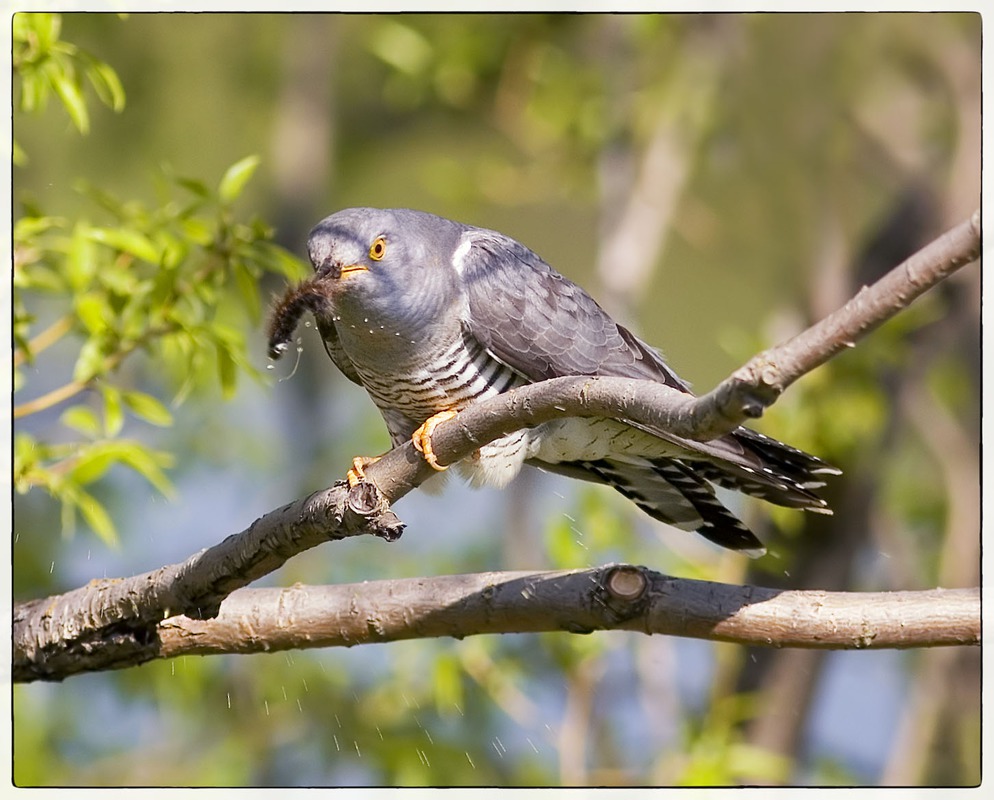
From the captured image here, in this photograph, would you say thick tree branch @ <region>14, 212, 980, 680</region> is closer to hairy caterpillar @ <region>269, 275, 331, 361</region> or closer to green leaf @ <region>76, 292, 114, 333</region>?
hairy caterpillar @ <region>269, 275, 331, 361</region>

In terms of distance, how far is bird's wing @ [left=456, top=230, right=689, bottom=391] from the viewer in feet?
7.34

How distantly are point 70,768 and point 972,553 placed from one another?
2993 mm

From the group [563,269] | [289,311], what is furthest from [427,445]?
[563,269]

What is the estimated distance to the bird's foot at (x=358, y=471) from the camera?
5.99ft

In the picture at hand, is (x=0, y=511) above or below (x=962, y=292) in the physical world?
below

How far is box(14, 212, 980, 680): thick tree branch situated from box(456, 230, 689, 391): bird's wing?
13.2 inches

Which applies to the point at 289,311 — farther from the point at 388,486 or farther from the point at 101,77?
Answer: the point at 101,77

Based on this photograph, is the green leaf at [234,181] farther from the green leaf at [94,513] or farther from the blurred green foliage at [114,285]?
the green leaf at [94,513]

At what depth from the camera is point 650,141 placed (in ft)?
13.9

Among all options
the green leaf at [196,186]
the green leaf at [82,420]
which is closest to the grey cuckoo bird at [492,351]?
the green leaf at [196,186]

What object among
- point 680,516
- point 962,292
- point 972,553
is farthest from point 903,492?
point 680,516

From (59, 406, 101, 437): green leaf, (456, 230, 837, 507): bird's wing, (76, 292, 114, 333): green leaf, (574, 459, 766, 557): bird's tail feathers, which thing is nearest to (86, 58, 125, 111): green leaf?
(76, 292, 114, 333): green leaf
